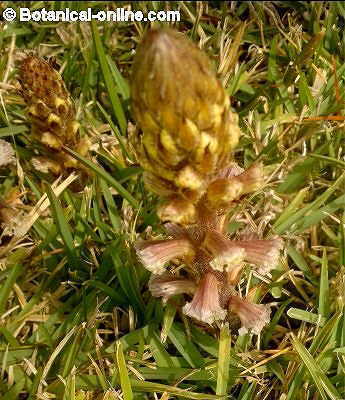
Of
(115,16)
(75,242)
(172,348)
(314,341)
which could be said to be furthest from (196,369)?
(115,16)

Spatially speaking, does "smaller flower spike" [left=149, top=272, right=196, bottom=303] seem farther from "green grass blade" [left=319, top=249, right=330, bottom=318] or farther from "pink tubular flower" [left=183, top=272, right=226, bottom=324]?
"green grass blade" [left=319, top=249, right=330, bottom=318]

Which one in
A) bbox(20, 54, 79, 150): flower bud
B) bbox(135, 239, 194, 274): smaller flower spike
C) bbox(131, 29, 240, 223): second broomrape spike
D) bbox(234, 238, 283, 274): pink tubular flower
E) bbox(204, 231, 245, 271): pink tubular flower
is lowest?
bbox(234, 238, 283, 274): pink tubular flower

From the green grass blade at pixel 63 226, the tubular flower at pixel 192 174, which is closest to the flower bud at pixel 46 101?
the green grass blade at pixel 63 226

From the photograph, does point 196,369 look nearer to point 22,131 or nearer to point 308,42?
point 22,131

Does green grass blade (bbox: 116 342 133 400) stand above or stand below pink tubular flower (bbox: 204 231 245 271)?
below

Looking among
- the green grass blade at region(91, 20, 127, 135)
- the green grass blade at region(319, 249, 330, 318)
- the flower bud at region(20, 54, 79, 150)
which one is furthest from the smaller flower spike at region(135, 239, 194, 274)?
the green grass blade at region(91, 20, 127, 135)

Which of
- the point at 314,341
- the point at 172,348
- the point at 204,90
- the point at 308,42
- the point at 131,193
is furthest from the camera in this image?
the point at 308,42

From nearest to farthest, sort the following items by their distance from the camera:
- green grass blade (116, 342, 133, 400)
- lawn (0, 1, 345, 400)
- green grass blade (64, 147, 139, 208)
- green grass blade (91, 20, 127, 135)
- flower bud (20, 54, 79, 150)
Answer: green grass blade (116, 342, 133, 400), lawn (0, 1, 345, 400), green grass blade (64, 147, 139, 208), flower bud (20, 54, 79, 150), green grass blade (91, 20, 127, 135)
